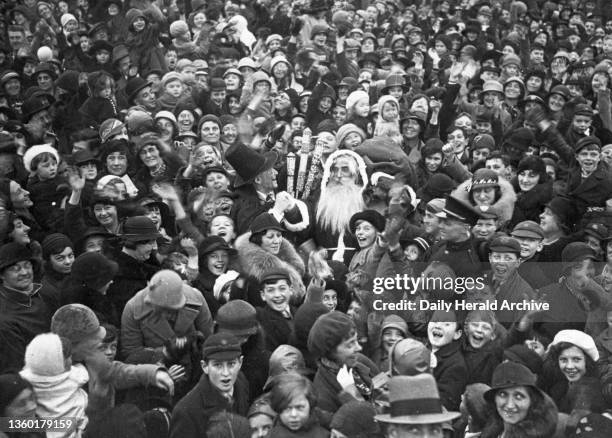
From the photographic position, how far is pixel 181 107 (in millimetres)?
11016

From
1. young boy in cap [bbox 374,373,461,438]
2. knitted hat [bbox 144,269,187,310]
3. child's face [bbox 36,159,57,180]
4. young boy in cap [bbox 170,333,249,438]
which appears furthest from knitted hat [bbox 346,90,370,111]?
young boy in cap [bbox 374,373,461,438]

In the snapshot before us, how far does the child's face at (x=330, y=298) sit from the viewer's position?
22.8 ft

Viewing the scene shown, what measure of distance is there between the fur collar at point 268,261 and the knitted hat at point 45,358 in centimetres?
182

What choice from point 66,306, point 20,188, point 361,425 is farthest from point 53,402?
point 20,188

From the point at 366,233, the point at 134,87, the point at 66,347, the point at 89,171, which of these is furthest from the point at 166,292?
the point at 134,87

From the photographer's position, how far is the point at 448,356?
21.1ft

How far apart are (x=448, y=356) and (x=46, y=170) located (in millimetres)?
4290

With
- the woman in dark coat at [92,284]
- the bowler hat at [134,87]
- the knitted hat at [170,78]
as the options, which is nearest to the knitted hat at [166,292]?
the woman in dark coat at [92,284]

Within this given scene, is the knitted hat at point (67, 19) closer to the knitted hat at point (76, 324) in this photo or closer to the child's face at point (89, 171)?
the child's face at point (89, 171)

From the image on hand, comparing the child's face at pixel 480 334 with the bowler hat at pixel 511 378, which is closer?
the bowler hat at pixel 511 378

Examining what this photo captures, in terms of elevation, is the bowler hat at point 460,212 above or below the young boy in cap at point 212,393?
above

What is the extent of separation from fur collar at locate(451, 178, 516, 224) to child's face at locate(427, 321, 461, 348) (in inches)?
75.1

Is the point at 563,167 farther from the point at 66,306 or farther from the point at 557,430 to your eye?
the point at 66,306

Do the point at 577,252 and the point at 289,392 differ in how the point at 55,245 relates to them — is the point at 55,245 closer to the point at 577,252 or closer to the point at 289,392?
the point at 289,392
